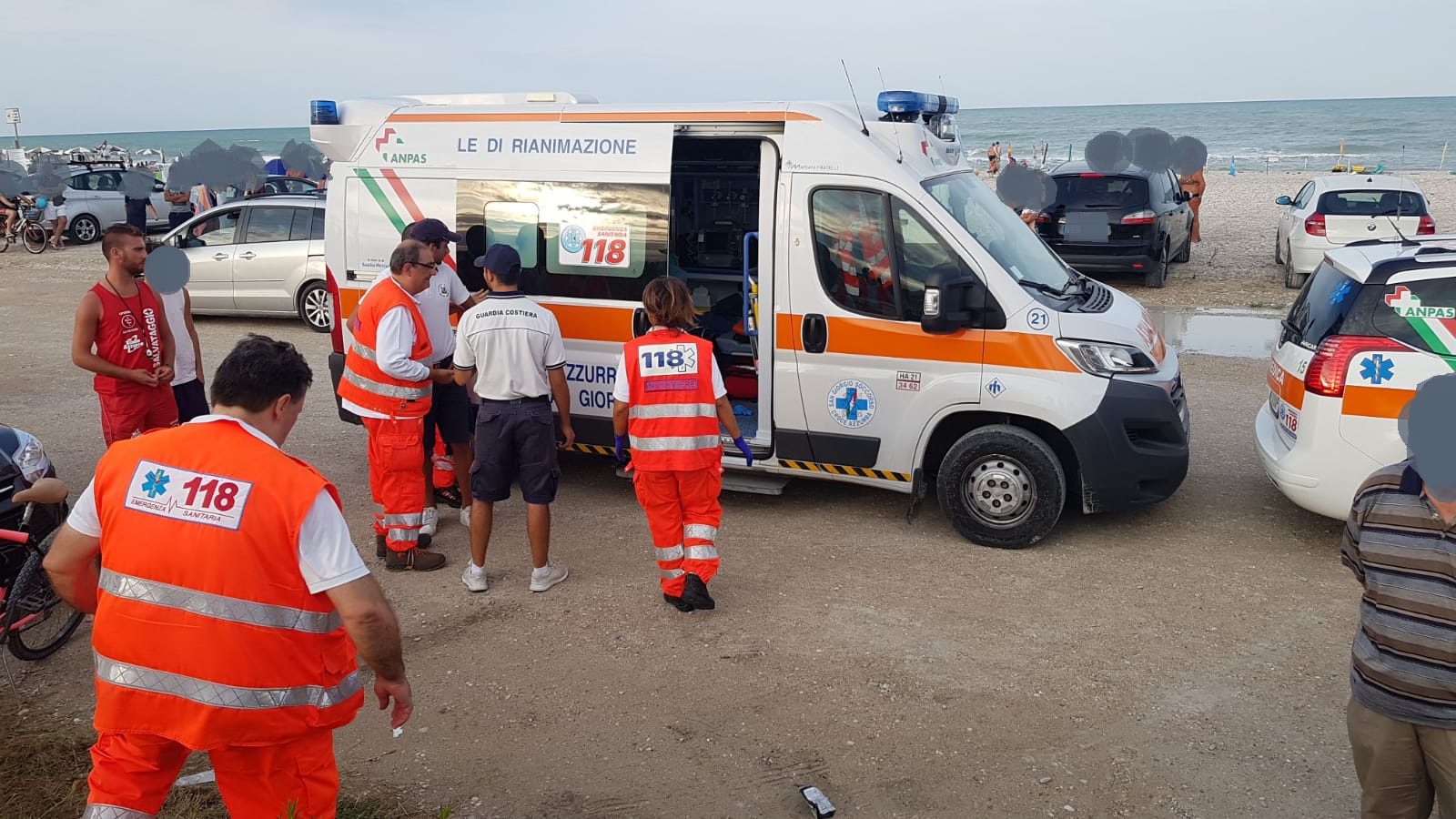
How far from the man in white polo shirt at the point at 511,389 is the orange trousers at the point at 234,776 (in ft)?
8.68

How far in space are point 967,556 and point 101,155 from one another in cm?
3583

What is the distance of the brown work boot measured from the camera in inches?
233

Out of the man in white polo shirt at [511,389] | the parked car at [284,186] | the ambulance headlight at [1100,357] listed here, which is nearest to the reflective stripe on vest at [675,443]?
the man in white polo shirt at [511,389]

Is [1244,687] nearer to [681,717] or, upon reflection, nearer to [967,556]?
[967,556]

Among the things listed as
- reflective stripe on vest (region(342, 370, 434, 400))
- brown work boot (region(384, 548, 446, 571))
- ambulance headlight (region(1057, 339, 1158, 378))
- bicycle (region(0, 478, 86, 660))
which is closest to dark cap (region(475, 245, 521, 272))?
reflective stripe on vest (region(342, 370, 434, 400))

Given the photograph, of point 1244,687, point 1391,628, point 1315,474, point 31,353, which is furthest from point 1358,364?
point 31,353

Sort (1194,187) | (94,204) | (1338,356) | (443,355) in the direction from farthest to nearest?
(94,204) → (1194,187) → (443,355) → (1338,356)

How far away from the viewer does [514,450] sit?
5520 millimetres

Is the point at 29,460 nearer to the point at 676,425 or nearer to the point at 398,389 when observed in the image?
the point at 398,389

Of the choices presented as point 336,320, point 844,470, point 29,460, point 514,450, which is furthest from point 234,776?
point 336,320

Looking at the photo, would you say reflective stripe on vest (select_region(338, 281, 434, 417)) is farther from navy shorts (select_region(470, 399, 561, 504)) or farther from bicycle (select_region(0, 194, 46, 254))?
bicycle (select_region(0, 194, 46, 254))

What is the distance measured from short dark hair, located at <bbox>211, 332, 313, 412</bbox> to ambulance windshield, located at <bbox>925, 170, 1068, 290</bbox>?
4062 mm

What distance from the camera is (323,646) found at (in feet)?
9.21

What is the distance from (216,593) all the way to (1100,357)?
455cm
